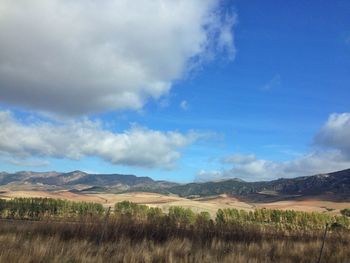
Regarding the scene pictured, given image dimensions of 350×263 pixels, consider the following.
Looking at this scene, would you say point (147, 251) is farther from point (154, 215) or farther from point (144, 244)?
point (154, 215)

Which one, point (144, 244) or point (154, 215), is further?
point (154, 215)

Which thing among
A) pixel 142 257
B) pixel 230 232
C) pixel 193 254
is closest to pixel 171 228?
pixel 230 232

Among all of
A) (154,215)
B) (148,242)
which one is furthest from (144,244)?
(154,215)

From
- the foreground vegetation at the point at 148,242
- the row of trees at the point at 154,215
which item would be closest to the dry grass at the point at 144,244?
the foreground vegetation at the point at 148,242

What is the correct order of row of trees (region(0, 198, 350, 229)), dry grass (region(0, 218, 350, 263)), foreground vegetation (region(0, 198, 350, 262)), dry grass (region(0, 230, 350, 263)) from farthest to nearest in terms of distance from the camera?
A: row of trees (region(0, 198, 350, 229))
foreground vegetation (region(0, 198, 350, 262))
dry grass (region(0, 218, 350, 263))
dry grass (region(0, 230, 350, 263))

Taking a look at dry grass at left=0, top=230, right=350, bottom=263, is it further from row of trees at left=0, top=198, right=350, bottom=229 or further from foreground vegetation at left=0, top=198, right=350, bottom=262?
row of trees at left=0, top=198, right=350, bottom=229

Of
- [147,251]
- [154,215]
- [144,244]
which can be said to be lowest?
[147,251]

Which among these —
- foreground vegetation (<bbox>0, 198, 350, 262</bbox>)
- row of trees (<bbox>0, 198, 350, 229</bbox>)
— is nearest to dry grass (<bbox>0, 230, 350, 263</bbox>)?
foreground vegetation (<bbox>0, 198, 350, 262</bbox>)

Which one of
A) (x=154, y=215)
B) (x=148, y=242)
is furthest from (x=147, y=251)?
(x=154, y=215)

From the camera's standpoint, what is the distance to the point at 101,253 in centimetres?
1315

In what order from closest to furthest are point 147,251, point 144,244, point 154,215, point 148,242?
1. point 147,251
2. point 144,244
3. point 148,242
4. point 154,215

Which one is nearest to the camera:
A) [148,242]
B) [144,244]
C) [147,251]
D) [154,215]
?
[147,251]

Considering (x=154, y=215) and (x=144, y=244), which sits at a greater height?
(x=154, y=215)

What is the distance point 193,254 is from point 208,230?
597 centimetres
